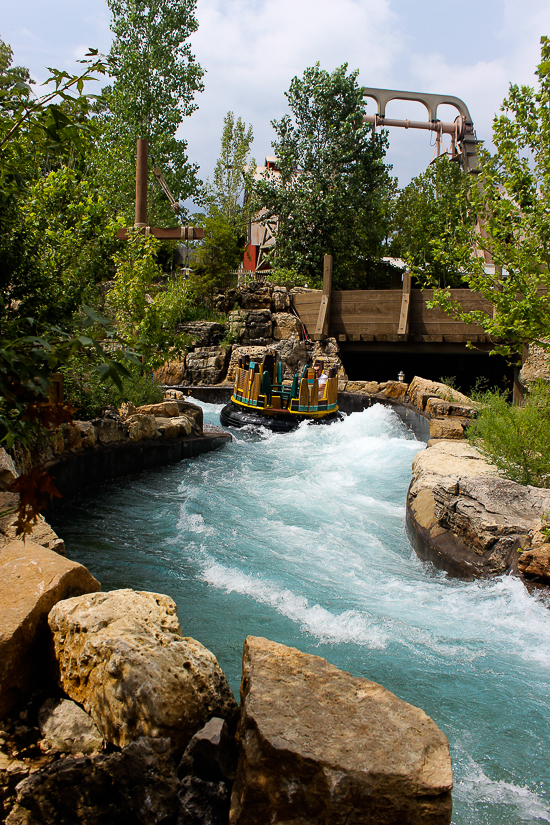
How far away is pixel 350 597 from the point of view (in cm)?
470

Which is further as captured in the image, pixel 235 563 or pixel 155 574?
pixel 235 563

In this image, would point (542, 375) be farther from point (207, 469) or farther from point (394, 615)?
point (394, 615)

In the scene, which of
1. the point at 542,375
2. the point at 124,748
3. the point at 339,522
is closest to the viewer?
the point at 124,748

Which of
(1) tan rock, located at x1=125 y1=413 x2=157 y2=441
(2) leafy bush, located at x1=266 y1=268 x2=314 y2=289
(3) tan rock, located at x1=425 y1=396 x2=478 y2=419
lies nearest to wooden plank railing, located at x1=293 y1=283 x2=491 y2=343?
(2) leafy bush, located at x1=266 y1=268 x2=314 y2=289

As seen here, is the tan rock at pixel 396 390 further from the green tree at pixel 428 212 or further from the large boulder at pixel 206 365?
the green tree at pixel 428 212

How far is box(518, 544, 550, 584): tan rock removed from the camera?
14.2ft

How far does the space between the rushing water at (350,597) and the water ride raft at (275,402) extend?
3.57 metres

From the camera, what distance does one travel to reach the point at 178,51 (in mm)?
22766

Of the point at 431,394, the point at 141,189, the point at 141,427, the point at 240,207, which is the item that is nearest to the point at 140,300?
the point at 141,189

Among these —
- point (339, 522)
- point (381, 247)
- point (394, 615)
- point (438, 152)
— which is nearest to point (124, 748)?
point (394, 615)

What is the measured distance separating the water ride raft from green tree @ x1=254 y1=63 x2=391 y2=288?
8.92m

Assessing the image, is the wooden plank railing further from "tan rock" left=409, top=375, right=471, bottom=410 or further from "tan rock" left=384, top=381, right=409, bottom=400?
"tan rock" left=409, top=375, right=471, bottom=410

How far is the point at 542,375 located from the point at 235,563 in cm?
1006

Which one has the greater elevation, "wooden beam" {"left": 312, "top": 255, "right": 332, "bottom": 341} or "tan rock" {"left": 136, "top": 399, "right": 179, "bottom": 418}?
"wooden beam" {"left": 312, "top": 255, "right": 332, "bottom": 341}
